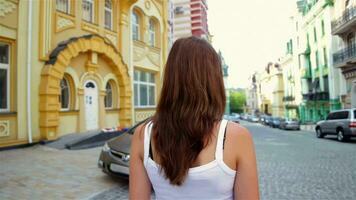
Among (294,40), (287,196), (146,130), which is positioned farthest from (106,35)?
(294,40)

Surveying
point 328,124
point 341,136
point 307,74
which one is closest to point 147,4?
point 328,124

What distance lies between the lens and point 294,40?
43.4 meters

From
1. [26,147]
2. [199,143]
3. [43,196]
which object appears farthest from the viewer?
[26,147]

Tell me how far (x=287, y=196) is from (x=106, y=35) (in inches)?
514

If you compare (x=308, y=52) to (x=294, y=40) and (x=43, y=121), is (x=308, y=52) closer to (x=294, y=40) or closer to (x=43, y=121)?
(x=294, y=40)

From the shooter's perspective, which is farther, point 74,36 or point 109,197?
point 74,36

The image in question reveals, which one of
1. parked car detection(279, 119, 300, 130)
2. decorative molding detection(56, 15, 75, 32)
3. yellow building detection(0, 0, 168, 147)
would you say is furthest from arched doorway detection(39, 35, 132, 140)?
parked car detection(279, 119, 300, 130)

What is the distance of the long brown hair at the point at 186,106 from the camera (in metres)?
1.40

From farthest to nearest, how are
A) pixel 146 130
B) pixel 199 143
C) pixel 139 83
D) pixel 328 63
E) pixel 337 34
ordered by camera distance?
pixel 328 63, pixel 337 34, pixel 139 83, pixel 146 130, pixel 199 143

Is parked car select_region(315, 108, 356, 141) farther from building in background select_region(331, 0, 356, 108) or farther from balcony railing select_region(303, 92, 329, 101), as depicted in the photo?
balcony railing select_region(303, 92, 329, 101)

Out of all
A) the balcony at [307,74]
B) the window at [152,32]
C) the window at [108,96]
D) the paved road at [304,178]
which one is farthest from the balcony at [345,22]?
the window at [108,96]

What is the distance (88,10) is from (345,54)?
2149 centimetres

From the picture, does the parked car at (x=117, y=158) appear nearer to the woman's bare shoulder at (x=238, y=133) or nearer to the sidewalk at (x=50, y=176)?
the sidewalk at (x=50, y=176)

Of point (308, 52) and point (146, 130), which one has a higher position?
point (308, 52)
